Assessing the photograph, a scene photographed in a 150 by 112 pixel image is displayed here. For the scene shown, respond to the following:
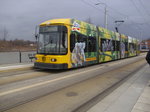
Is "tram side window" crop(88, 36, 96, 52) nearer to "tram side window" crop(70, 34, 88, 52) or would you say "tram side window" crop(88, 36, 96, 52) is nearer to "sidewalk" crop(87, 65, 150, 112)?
"tram side window" crop(70, 34, 88, 52)

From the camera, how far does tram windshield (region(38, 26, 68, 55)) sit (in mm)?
10094

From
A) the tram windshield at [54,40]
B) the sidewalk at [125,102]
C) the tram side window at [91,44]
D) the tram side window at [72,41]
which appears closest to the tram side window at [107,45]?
the tram side window at [91,44]

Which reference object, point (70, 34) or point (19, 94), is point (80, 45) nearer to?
point (70, 34)

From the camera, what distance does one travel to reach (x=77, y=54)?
11391 millimetres

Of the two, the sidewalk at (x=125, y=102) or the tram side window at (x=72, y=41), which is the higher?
the tram side window at (x=72, y=41)

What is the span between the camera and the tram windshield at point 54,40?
10094mm

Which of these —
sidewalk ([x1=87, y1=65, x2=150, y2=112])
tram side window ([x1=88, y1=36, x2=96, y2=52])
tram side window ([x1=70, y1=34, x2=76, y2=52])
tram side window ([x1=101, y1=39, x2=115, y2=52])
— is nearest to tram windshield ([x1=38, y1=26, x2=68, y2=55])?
tram side window ([x1=70, y1=34, x2=76, y2=52])

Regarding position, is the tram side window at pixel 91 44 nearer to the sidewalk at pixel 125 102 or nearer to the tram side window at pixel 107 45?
the tram side window at pixel 107 45

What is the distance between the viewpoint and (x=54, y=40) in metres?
10.2

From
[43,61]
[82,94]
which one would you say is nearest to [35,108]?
[82,94]

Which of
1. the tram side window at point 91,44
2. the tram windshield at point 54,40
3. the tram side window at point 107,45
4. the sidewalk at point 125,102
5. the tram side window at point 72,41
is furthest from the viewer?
the tram side window at point 107,45

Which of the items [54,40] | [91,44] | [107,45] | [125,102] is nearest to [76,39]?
[54,40]

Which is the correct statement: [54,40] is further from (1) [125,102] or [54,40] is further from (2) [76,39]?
(1) [125,102]

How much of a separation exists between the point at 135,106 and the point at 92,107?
1.22m
